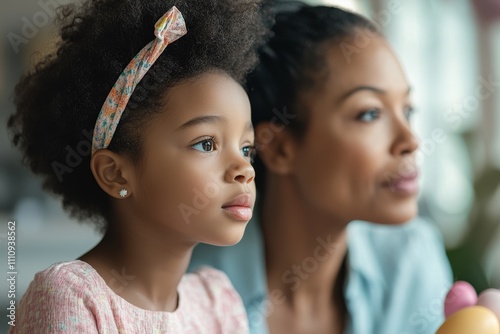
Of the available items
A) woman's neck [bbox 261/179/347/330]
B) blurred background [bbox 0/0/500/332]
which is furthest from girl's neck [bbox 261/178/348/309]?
blurred background [bbox 0/0/500/332]

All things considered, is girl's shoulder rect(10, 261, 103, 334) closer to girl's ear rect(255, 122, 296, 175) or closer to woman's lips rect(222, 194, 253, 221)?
woman's lips rect(222, 194, 253, 221)

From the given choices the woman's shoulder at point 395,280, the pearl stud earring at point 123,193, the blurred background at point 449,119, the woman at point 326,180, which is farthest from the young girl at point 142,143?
the blurred background at point 449,119

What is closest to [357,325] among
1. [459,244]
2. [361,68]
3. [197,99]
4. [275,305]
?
[275,305]

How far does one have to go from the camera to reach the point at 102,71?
654mm

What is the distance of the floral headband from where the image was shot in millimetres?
628

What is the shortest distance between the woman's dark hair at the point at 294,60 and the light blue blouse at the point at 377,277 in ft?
0.57

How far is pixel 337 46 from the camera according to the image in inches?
35.3

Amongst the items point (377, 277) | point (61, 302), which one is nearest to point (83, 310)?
point (61, 302)

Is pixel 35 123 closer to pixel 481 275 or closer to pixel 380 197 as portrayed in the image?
pixel 380 197

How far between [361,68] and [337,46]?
45 mm

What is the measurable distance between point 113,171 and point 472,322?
0.38m

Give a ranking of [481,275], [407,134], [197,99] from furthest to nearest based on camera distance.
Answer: [481,275] < [407,134] < [197,99]

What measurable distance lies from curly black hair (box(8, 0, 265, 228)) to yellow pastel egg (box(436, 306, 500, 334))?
0.33 m

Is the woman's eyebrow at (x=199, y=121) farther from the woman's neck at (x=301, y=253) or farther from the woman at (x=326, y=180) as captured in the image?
the woman's neck at (x=301, y=253)
